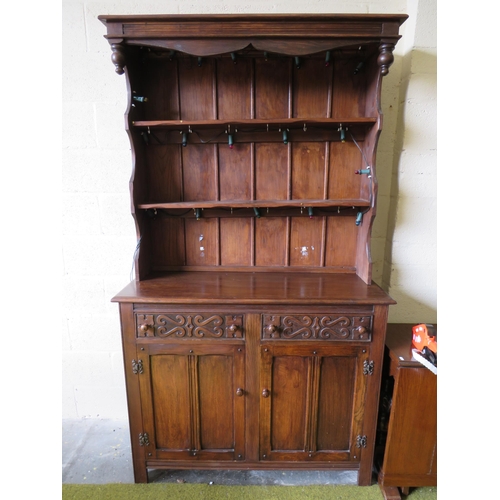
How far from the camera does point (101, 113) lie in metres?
1.64

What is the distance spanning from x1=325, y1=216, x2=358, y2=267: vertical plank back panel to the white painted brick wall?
0.16 meters

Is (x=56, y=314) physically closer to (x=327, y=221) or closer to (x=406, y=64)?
(x=327, y=221)

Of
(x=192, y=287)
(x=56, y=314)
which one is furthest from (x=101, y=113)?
→ (x=56, y=314)

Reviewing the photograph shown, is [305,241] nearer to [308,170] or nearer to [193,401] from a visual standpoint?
[308,170]

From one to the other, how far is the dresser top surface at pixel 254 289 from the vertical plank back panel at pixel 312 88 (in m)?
0.87

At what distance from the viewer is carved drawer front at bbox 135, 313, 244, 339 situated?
1.35 m

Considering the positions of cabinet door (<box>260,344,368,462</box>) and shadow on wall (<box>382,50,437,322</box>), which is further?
shadow on wall (<box>382,50,437,322</box>)

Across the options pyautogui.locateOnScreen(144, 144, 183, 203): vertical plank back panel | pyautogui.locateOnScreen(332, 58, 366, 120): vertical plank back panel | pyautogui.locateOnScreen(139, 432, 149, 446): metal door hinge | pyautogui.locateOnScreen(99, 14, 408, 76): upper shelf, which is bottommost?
pyautogui.locateOnScreen(139, 432, 149, 446): metal door hinge

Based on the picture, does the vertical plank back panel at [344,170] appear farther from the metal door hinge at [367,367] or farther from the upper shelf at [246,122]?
the metal door hinge at [367,367]

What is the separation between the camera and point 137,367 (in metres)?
1.39

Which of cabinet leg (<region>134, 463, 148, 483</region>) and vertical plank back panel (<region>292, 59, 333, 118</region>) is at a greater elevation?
vertical plank back panel (<region>292, 59, 333, 118</region>)

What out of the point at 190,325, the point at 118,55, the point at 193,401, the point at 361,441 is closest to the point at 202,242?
the point at 190,325

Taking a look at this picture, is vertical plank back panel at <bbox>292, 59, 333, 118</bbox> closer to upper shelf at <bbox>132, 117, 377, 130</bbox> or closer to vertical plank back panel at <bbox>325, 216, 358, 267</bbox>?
upper shelf at <bbox>132, 117, 377, 130</bbox>

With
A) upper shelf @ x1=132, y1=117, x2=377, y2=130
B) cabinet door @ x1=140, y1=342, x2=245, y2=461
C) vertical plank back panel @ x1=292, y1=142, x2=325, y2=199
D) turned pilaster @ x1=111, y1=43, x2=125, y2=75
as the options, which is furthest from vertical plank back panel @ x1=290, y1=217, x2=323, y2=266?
turned pilaster @ x1=111, y1=43, x2=125, y2=75
